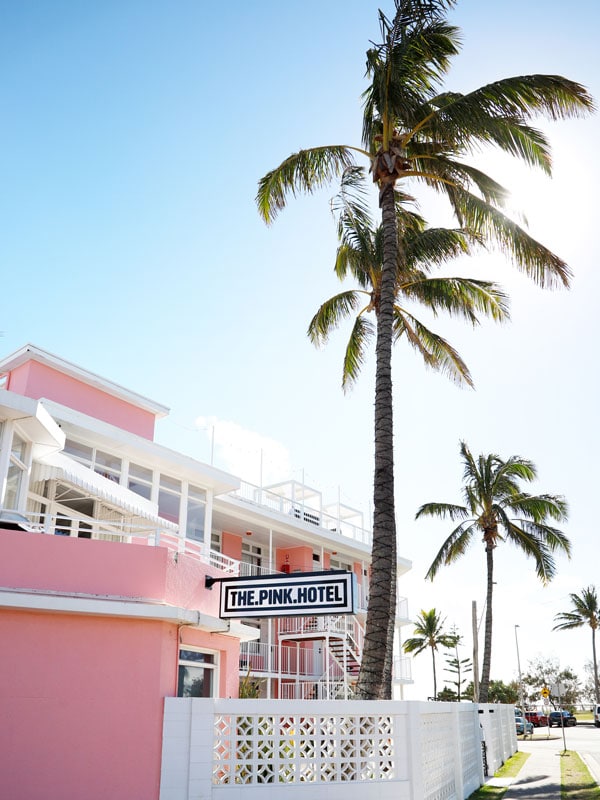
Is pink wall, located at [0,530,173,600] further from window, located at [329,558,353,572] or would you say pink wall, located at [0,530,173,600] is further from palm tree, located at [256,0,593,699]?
window, located at [329,558,353,572]

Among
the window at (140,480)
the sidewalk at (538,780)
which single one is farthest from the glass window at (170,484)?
the sidewalk at (538,780)

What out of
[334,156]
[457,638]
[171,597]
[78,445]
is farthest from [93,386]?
[457,638]

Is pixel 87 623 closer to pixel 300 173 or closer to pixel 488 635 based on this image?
pixel 300 173

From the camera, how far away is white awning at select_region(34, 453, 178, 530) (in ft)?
45.8

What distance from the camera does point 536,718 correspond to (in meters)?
51.3

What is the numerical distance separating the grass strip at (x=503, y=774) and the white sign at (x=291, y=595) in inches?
246

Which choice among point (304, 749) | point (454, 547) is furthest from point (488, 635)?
point (304, 749)

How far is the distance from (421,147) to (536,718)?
48.0 metres

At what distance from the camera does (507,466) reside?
2917 centimetres

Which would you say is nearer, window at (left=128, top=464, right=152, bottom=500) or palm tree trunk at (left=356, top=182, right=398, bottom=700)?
palm tree trunk at (left=356, top=182, right=398, bottom=700)

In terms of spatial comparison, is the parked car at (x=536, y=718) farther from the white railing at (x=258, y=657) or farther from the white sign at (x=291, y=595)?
the white sign at (x=291, y=595)

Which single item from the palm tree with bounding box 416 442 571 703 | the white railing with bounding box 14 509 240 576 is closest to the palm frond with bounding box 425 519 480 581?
the palm tree with bounding box 416 442 571 703

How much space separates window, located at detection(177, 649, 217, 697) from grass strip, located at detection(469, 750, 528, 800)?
5768 mm

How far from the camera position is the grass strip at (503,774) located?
540 inches
